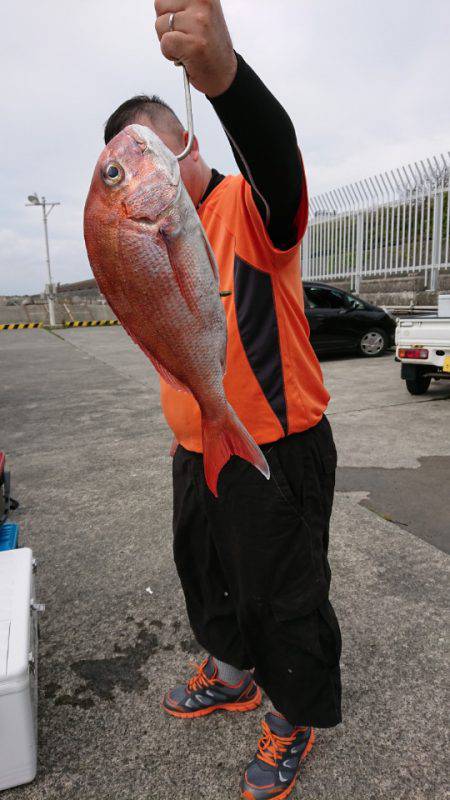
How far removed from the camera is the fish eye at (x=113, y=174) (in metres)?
1.02

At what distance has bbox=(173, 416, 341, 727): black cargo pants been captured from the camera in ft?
5.16

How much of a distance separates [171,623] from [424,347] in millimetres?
4945

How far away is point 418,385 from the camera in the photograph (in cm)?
686

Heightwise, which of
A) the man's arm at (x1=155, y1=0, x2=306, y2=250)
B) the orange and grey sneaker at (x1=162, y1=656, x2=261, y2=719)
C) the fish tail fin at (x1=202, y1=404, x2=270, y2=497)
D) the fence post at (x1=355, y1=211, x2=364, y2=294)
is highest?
the fence post at (x1=355, y1=211, x2=364, y2=294)

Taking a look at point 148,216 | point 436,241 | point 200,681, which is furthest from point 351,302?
point 148,216

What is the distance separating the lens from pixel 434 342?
6289 millimetres

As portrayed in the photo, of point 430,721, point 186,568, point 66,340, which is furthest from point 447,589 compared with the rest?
point 66,340

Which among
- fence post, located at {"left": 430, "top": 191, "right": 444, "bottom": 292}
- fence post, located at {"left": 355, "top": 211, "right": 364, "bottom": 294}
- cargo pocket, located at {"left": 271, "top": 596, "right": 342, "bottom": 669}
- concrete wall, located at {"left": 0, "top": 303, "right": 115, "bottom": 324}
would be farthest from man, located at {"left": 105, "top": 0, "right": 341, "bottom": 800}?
concrete wall, located at {"left": 0, "top": 303, "right": 115, "bottom": 324}

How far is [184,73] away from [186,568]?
1.49 meters

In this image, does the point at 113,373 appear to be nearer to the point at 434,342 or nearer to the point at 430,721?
the point at 434,342

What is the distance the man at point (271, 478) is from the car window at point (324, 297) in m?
9.06

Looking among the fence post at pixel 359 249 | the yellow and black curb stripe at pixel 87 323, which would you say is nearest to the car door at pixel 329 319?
the fence post at pixel 359 249

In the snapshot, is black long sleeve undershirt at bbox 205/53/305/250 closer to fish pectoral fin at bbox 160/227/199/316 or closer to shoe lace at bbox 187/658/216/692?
fish pectoral fin at bbox 160/227/199/316

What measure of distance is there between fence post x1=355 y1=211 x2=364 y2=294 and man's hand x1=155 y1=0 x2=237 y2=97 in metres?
13.2
